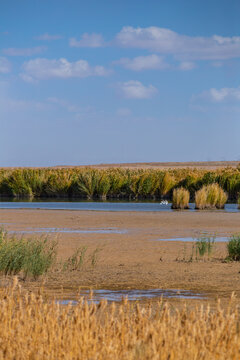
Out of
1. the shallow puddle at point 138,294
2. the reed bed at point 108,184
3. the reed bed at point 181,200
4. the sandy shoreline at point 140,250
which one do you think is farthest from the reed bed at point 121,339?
the reed bed at point 108,184

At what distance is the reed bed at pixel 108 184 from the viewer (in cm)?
4200

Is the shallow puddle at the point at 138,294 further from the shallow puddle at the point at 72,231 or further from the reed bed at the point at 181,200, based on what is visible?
the reed bed at the point at 181,200

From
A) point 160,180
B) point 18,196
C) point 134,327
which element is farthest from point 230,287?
point 18,196

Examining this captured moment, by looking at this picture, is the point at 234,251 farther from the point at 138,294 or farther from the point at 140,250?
the point at 138,294

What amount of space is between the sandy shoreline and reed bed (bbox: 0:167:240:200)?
12.6 metres

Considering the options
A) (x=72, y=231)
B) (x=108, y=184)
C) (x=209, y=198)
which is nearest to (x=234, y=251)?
(x=72, y=231)

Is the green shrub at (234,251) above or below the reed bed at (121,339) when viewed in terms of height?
below

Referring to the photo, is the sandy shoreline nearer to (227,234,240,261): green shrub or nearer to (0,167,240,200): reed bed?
(227,234,240,261): green shrub

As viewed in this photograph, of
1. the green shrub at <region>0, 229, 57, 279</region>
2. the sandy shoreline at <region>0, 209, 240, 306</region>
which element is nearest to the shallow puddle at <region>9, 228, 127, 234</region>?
the sandy shoreline at <region>0, 209, 240, 306</region>

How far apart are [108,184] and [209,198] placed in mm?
11580

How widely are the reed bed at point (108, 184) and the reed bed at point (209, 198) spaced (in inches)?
311

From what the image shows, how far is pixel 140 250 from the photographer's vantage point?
15883mm

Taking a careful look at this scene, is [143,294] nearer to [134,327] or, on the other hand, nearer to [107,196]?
[134,327]

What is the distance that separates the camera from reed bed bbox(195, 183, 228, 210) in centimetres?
3225
